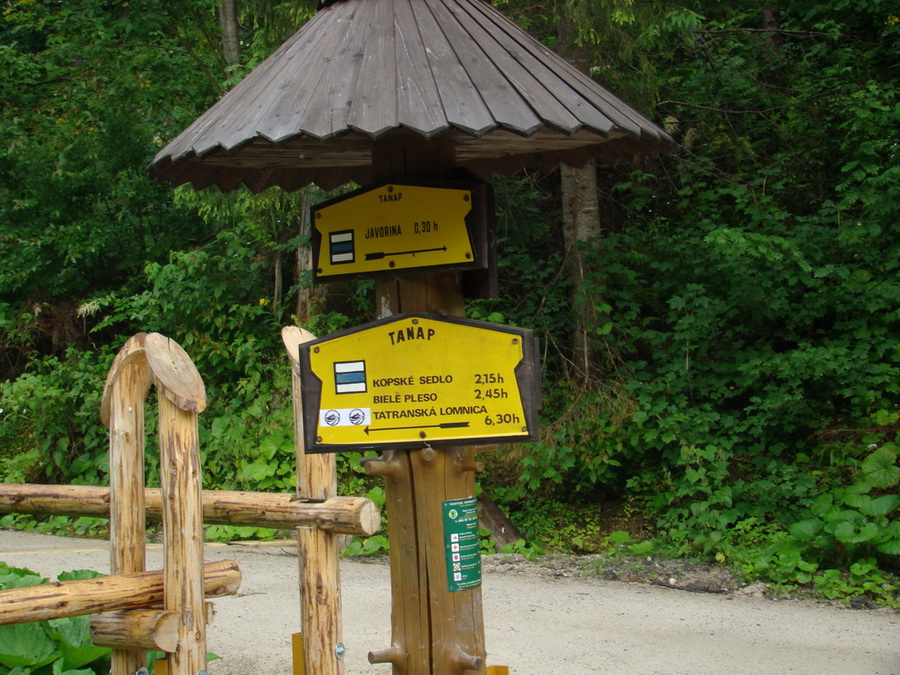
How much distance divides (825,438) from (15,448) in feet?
27.5

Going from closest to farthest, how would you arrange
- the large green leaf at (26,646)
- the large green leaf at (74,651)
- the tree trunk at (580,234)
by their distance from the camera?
the large green leaf at (26,646)
the large green leaf at (74,651)
the tree trunk at (580,234)

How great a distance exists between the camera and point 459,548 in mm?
2980

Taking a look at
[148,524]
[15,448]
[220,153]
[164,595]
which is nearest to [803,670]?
[164,595]

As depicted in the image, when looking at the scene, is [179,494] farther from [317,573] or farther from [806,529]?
[806,529]

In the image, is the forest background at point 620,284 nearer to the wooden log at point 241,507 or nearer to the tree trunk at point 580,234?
the tree trunk at point 580,234

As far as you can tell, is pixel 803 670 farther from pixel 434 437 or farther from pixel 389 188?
pixel 389 188

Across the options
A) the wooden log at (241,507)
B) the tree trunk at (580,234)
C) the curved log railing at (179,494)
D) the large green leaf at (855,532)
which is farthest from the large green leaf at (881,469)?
the curved log railing at (179,494)

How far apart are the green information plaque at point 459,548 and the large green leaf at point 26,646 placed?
1.95 meters

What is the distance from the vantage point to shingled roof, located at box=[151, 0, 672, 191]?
2.45 m

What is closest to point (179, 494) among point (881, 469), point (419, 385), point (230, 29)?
point (419, 385)

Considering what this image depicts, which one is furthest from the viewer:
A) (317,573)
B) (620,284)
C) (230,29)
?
Answer: (230,29)

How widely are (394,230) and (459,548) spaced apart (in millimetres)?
1078

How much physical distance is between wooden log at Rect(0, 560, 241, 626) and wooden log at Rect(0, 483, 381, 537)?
0.65 metres

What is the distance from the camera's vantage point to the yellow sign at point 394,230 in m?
2.87
